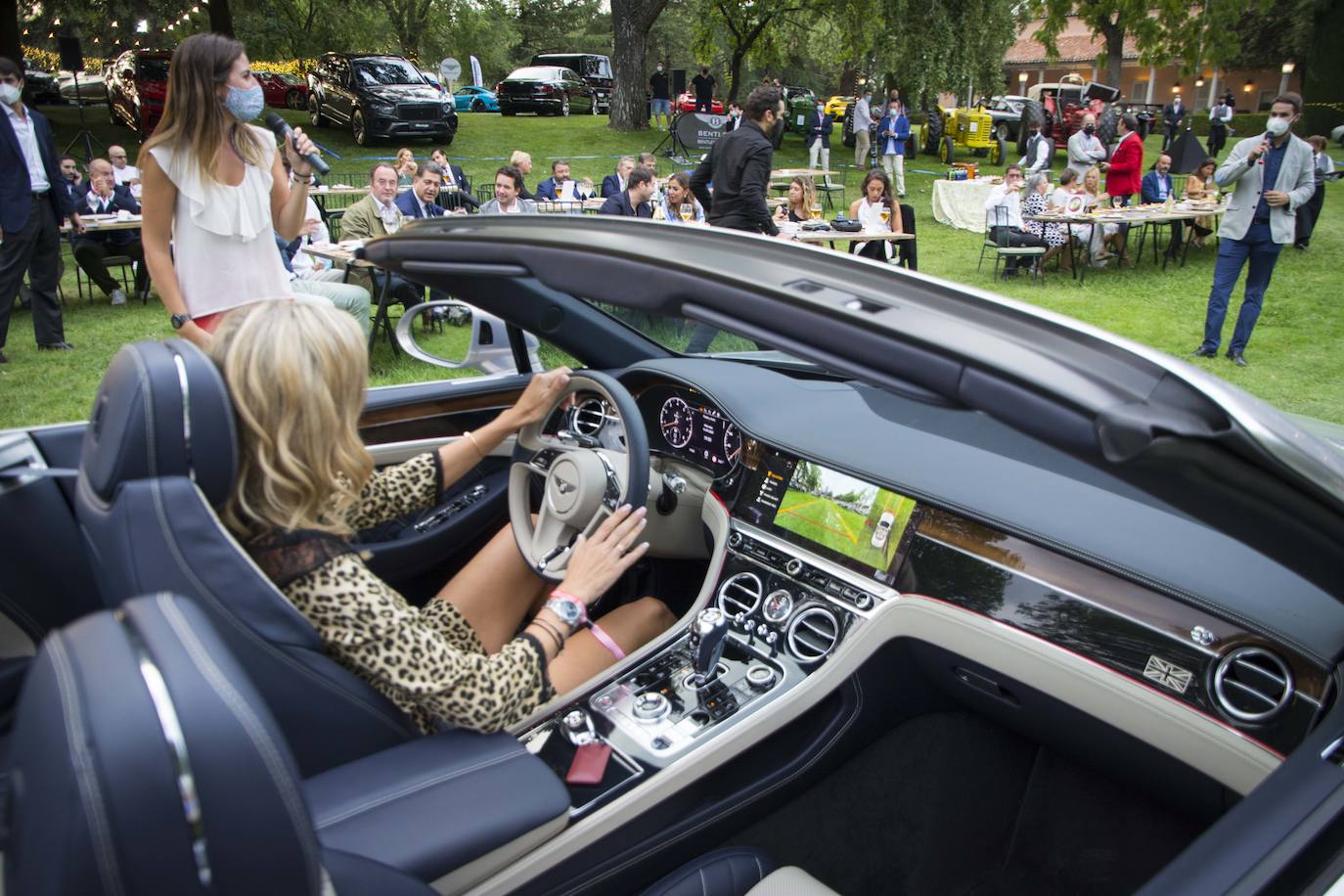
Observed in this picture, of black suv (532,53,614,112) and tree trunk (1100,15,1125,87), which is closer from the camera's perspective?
black suv (532,53,614,112)

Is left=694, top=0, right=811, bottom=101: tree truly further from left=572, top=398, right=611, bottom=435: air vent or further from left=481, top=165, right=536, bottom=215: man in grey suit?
left=572, top=398, right=611, bottom=435: air vent

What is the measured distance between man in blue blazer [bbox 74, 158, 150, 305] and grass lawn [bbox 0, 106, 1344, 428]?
22 centimetres

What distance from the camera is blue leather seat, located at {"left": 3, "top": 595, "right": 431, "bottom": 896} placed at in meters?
0.79

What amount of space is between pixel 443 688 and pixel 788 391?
4.78 feet

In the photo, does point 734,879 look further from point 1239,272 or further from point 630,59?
point 630,59

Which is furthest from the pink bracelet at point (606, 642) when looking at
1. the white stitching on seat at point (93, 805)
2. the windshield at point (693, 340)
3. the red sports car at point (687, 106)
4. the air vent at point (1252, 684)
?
the red sports car at point (687, 106)

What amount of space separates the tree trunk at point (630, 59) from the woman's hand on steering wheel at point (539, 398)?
733 inches

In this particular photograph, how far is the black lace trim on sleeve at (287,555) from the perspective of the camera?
1.54 m

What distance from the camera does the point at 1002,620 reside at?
6.67ft

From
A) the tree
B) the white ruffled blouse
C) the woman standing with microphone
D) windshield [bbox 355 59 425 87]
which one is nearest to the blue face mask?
the woman standing with microphone

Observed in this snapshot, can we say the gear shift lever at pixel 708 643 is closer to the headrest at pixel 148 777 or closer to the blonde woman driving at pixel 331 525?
the blonde woman driving at pixel 331 525

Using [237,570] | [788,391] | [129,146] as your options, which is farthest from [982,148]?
[237,570]

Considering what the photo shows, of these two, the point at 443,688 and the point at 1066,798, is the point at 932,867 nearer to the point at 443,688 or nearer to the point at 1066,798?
the point at 1066,798

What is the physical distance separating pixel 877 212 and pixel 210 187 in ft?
25.9
